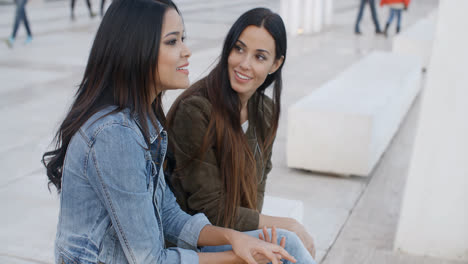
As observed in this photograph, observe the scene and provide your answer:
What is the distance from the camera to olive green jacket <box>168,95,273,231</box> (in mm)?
2357

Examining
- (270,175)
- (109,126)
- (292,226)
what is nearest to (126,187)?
(109,126)

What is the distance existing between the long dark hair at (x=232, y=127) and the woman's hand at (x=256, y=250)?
0.37 meters

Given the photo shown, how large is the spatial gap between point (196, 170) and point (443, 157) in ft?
5.32

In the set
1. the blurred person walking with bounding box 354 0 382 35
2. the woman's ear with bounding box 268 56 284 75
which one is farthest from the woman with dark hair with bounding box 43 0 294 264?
the blurred person walking with bounding box 354 0 382 35

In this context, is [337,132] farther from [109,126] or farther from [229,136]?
[109,126]

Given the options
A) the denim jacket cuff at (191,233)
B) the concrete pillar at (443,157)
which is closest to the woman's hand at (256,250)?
the denim jacket cuff at (191,233)

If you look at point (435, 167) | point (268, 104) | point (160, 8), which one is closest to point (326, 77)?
point (435, 167)

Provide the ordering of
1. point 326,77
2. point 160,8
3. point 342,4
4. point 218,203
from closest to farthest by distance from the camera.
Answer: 1. point 160,8
2. point 218,203
3. point 326,77
4. point 342,4

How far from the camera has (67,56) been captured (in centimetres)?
1031

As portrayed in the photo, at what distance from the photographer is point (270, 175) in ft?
16.2

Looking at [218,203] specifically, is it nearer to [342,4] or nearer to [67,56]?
[67,56]

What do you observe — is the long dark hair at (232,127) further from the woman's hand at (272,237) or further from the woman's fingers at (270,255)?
the woman's fingers at (270,255)

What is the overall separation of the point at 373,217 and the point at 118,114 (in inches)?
116

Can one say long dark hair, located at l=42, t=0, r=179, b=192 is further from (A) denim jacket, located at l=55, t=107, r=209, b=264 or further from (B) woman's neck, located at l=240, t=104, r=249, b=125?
(B) woman's neck, located at l=240, t=104, r=249, b=125
